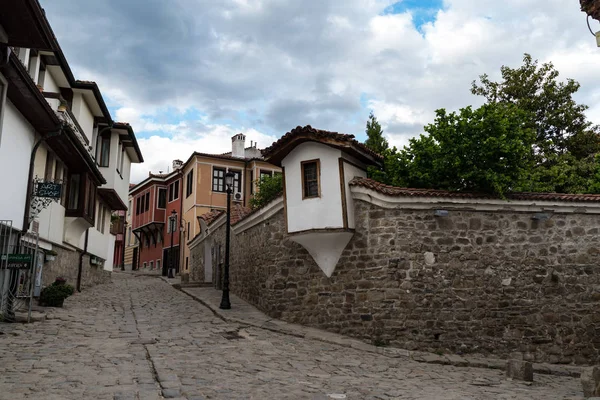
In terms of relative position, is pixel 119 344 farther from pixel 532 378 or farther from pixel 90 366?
pixel 532 378

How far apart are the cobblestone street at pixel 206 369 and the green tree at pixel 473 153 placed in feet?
14.1

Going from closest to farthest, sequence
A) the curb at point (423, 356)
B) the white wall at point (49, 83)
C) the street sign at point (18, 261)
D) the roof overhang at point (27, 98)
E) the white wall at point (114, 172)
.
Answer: the roof overhang at point (27, 98), the street sign at point (18, 261), the curb at point (423, 356), the white wall at point (49, 83), the white wall at point (114, 172)

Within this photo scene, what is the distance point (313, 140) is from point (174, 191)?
27380 mm

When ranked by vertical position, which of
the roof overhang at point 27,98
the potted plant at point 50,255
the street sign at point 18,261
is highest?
the roof overhang at point 27,98

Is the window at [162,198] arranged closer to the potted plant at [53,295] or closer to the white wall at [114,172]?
the white wall at [114,172]

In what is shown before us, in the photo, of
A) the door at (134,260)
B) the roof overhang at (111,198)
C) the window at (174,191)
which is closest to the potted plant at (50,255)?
the roof overhang at (111,198)

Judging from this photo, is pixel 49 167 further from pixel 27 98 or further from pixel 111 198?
pixel 111 198

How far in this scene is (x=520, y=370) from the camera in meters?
8.65

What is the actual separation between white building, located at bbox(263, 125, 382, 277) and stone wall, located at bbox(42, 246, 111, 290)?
7.54m

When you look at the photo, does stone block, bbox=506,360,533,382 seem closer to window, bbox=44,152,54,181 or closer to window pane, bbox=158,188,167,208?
window, bbox=44,152,54,181

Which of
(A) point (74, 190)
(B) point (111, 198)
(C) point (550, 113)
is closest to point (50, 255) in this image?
(A) point (74, 190)

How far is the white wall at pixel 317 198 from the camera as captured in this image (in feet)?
36.9

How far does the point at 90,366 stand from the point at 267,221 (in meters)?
7.10

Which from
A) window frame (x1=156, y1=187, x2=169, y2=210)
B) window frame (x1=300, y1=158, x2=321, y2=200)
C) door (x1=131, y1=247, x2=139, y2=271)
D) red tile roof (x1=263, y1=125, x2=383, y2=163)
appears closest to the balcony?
red tile roof (x1=263, y1=125, x2=383, y2=163)
